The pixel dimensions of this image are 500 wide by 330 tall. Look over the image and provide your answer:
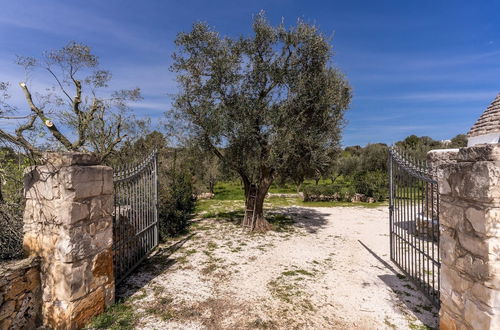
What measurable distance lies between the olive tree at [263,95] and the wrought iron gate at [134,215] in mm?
2875

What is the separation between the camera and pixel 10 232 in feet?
14.1

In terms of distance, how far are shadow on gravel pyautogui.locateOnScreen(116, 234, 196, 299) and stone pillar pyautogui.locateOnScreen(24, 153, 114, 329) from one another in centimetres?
113

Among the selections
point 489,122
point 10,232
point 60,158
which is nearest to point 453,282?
point 60,158

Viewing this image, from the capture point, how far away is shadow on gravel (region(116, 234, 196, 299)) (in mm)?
5512

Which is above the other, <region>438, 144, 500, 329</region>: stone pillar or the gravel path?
<region>438, 144, 500, 329</region>: stone pillar

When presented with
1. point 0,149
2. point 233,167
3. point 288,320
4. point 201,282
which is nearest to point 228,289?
point 201,282

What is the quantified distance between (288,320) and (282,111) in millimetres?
6419

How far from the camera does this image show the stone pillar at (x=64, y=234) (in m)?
3.92

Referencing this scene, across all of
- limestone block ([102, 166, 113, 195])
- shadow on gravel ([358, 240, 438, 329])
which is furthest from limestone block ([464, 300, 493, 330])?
limestone block ([102, 166, 113, 195])

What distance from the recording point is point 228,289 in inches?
222

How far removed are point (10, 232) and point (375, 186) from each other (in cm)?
1917

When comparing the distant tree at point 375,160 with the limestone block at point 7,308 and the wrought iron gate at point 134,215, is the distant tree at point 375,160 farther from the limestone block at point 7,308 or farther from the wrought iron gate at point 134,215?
the limestone block at point 7,308

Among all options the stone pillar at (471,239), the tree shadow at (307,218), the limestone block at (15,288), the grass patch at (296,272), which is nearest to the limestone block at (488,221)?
the stone pillar at (471,239)

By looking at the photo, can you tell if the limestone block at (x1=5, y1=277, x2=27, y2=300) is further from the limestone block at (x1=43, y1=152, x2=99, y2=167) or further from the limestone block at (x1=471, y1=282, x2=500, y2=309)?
the limestone block at (x1=471, y1=282, x2=500, y2=309)
